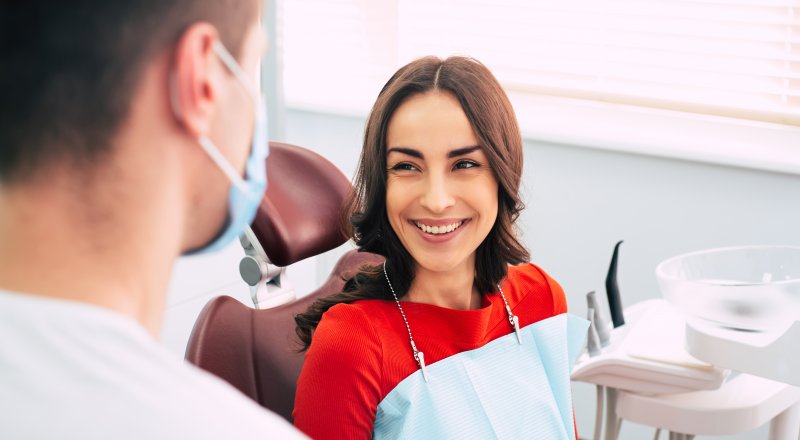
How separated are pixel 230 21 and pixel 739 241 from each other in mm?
2181

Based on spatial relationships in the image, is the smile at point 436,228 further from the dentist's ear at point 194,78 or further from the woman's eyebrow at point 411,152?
the dentist's ear at point 194,78

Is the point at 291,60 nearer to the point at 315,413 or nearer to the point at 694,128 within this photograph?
the point at 694,128

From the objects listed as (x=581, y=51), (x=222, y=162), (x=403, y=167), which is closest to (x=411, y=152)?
(x=403, y=167)

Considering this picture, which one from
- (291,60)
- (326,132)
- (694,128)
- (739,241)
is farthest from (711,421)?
(291,60)

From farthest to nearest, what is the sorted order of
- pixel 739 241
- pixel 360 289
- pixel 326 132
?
pixel 326 132
pixel 739 241
pixel 360 289

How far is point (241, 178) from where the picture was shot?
60cm

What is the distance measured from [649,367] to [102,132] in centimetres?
139

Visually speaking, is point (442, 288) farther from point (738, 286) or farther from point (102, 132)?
point (102, 132)

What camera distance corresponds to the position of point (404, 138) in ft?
4.38

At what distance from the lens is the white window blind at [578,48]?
254 cm

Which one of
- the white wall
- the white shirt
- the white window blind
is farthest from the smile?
the white window blind

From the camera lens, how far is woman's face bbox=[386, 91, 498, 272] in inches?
52.2

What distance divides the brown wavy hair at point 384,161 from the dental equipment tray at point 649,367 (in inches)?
16.3

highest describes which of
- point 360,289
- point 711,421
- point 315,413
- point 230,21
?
point 230,21
